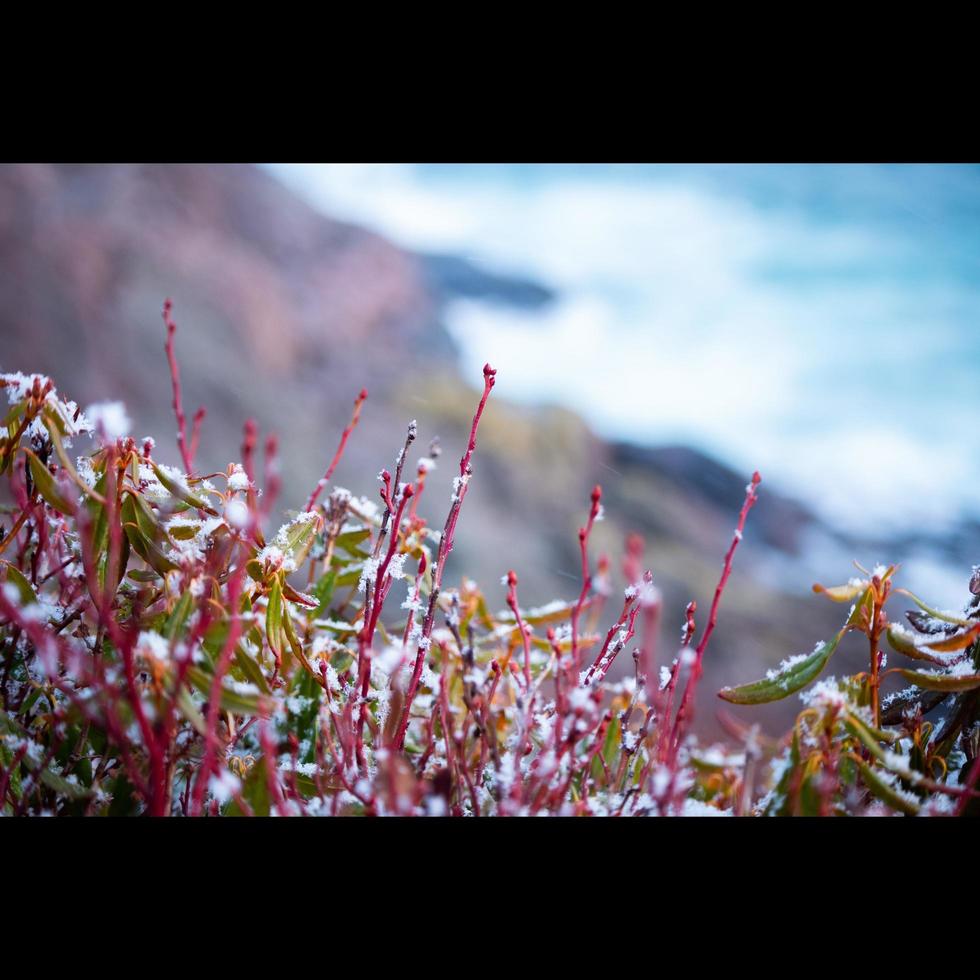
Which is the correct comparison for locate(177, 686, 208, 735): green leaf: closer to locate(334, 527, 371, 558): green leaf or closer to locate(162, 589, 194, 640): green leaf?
locate(162, 589, 194, 640): green leaf

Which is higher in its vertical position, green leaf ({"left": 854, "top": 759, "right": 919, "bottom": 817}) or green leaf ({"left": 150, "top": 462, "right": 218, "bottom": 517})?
green leaf ({"left": 150, "top": 462, "right": 218, "bottom": 517})

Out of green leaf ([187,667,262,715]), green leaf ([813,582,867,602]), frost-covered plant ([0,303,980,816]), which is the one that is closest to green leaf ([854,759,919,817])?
frost-covered plant ([0,303,980,816])

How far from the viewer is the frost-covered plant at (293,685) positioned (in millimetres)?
500

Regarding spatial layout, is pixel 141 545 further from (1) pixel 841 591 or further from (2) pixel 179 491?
(1) pixel 841 591

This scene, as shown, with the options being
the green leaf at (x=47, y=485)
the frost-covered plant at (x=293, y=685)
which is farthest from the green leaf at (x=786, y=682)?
the green leaf at (x=47, y=485)

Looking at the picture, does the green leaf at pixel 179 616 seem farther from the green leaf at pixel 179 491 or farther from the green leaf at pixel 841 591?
the green leaf at pixel 841 591

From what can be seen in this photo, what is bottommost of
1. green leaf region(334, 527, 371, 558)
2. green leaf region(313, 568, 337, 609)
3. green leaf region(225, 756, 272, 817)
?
green leaf region(225, 756, 272, 817)

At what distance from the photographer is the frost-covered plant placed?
500mm

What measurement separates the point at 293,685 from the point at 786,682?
41 cm
